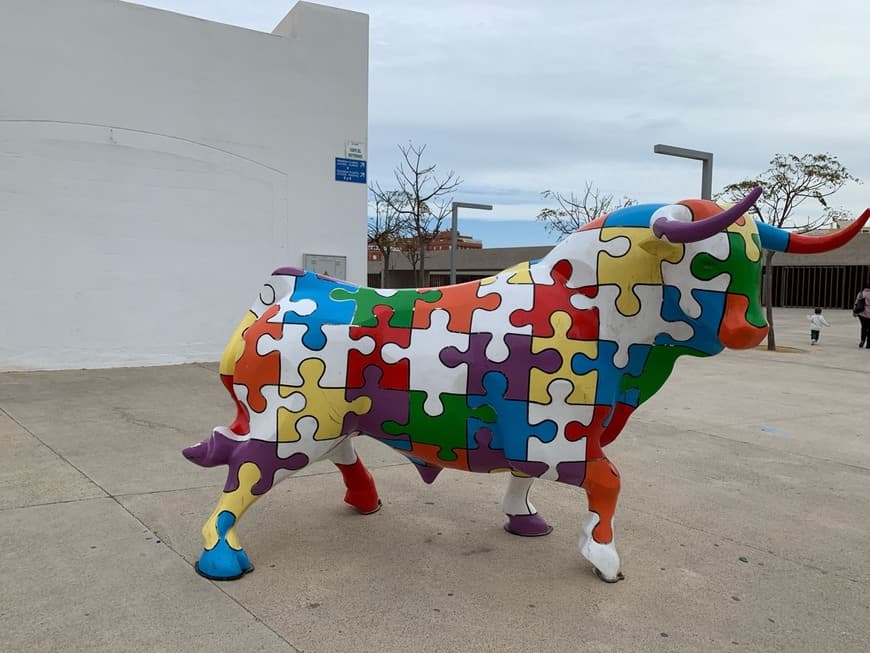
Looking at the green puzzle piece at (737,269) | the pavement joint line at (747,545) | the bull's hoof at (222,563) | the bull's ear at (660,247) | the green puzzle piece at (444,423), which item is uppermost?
the bull's ear at (660,247)

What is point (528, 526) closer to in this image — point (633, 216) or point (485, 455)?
point (485, 455)

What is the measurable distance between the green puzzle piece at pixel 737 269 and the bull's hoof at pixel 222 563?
2.33 meters

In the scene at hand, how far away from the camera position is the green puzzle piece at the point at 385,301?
309 centimetres

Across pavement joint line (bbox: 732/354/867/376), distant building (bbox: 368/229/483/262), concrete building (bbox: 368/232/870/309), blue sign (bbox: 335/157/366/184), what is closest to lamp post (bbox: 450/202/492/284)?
distant building (bbox: 368/229/483/262)

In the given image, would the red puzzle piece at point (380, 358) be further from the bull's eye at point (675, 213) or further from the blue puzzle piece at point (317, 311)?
the bull's eye at point (675, 213)

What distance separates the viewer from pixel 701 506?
426 cm

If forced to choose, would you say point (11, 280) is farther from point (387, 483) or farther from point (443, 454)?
point (443, 454)

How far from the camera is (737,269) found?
276 cm

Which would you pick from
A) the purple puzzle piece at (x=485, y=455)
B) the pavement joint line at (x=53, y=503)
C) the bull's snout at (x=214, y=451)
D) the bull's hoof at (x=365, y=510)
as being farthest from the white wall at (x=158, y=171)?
the purple puzzle piece at (x=485, y=455)

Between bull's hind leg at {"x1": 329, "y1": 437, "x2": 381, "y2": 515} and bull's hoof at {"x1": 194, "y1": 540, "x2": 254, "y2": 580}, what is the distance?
2.73ft

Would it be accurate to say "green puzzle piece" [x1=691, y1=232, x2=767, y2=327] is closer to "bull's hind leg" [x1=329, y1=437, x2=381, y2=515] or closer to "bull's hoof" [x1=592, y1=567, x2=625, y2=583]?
"bull's hoof" [x1=592, y1=567, x2=625, y2=583]

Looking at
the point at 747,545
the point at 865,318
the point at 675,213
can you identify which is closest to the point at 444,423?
the point at 675,213

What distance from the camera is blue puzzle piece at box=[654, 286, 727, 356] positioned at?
9.16ft

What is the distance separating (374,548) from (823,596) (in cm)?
206
